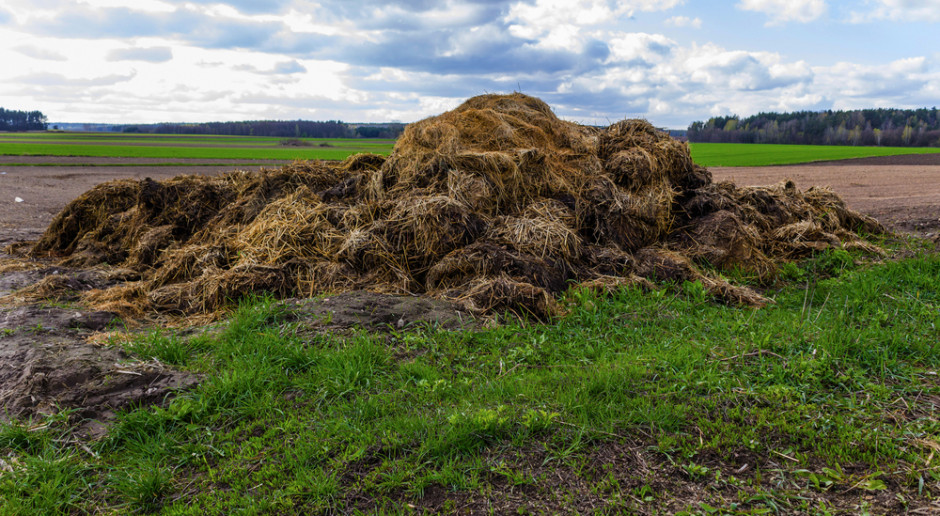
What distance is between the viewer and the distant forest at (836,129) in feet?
245

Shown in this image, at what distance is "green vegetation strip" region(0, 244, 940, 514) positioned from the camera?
9.03 ft

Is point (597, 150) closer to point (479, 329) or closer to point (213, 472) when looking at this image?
point (479, 329)

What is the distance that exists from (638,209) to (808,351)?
2.85 m

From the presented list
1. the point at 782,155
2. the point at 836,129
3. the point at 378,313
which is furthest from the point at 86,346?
the point at 836,129

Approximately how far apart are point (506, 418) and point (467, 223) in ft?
9.86

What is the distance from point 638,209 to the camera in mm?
6438

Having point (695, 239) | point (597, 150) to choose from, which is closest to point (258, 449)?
point (695, 239)

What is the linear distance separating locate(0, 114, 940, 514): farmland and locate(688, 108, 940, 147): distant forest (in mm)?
87139

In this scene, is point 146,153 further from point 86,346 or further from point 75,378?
point 75,378

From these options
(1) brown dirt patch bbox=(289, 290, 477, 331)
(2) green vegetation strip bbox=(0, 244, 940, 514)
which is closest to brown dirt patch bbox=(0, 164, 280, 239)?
(1) brown dirt patch bbox=(289, 290, 477, 331)

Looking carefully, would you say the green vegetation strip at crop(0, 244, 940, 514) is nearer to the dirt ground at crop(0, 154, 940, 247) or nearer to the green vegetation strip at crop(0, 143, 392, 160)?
the dirt ground at crop(0, 154, 940, 247)

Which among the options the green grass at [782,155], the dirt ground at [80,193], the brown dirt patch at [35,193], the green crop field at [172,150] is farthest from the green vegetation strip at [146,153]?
the green grass at [782,155]

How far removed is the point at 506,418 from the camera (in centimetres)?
316

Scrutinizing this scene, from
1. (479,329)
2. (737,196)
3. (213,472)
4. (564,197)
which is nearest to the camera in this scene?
(213,472)
